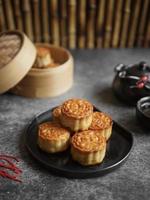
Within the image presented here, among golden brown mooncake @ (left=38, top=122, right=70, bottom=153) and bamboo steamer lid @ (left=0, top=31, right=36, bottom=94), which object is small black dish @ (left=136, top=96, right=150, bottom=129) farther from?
bamboo steamer lid @ (left=0, top=31, right=36, bottom=94)

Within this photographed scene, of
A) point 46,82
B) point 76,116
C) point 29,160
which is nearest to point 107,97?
point 46,82

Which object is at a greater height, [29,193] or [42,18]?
[42,18]

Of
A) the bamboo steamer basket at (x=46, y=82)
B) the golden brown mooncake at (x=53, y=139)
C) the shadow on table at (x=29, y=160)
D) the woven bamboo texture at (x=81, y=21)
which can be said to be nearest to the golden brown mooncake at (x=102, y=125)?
the golden brown mooncake at (x=53, y=139)

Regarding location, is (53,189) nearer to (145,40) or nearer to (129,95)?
(129,95)

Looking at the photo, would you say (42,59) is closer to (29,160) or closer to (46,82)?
(46,82)

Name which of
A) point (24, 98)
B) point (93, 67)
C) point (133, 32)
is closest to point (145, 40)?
point (133, 32)

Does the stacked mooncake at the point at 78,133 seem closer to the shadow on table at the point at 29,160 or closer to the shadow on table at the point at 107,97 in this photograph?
the shadow on table at the point at 29,160

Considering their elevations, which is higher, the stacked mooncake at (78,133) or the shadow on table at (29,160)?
the stacked mooncake at (78,133)

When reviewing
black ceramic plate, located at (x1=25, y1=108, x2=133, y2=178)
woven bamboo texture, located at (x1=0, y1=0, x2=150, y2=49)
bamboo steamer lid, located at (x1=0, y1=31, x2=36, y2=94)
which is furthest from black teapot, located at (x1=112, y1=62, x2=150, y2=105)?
woven bamboo texture, located at (x1=0, y1=0, x2=150, y2=49)
